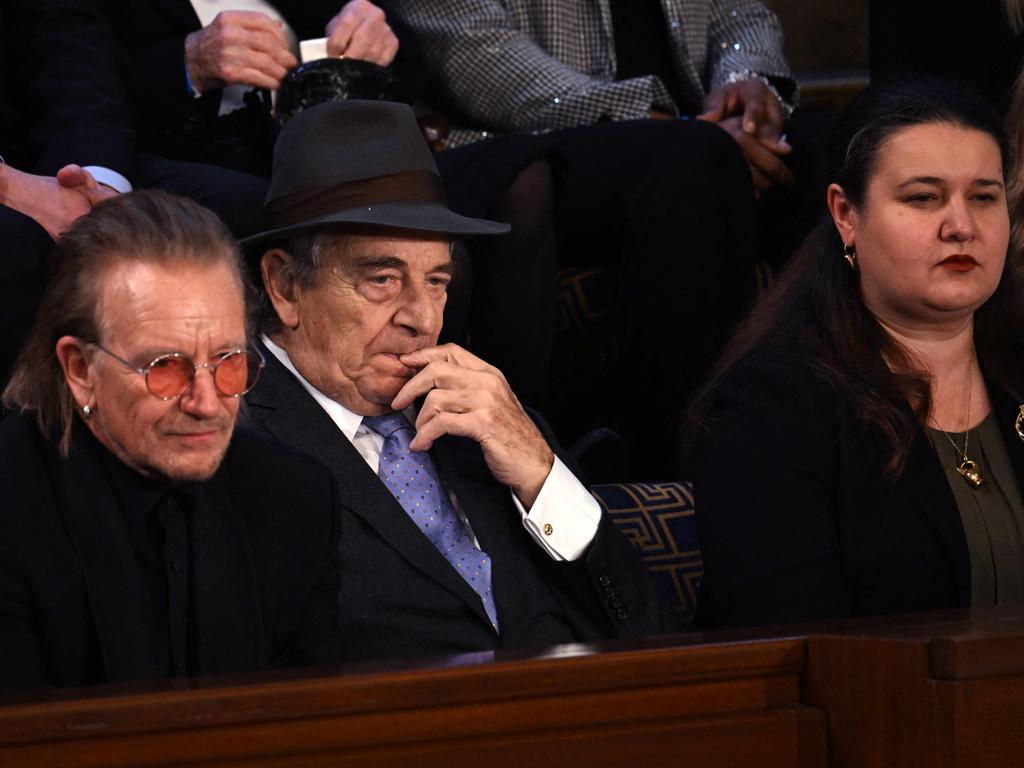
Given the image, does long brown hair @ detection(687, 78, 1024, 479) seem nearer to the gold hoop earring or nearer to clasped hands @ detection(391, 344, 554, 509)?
A: the gold hoop earring

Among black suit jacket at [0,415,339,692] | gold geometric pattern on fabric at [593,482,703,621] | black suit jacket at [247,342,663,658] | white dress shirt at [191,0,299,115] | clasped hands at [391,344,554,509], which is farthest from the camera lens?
white dress shirt at [191,0,299,115]

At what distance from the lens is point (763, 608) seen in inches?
73.6

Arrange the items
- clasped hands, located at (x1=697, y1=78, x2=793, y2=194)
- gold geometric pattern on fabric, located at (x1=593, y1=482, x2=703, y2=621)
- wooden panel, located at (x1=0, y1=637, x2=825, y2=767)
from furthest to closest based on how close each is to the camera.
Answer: clasped hands, located at (x1=697, y1=78, x2=793, y2=194)
gold geometric pattern on fabric, located at (x1=593, y1=482, x2=703, y2=621)
wooden panel, located at (x1=0, y1=637, x2=825, y2=767)

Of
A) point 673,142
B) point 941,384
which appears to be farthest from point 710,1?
point 941,384

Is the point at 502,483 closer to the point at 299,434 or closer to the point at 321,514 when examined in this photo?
the point at 299,434

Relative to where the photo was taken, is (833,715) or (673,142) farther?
(673,142)

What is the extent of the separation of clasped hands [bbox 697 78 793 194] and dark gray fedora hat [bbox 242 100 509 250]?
995mm

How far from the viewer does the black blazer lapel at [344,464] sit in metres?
1.78

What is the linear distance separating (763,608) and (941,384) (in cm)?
42

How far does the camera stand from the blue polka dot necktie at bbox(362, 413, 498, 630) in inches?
72.9

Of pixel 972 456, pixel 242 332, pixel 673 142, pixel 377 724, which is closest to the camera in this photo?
pixel 377 724

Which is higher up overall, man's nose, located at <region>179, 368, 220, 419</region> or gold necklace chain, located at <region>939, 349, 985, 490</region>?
man's nose, located at <region>179, 368, 220, 419</region>

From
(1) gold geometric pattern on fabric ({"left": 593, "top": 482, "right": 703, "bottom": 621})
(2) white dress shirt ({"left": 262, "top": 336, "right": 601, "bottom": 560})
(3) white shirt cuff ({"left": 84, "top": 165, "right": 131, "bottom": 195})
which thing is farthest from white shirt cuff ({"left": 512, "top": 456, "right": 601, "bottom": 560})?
(3) white shirt cuff ({"left": 84, "top": 165, "right": 131, "bottom": 195})

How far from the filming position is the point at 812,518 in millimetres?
1896
